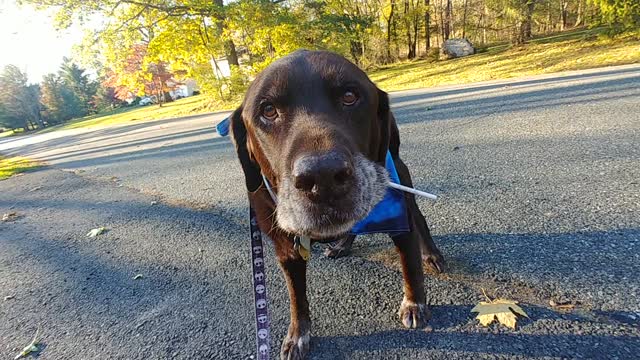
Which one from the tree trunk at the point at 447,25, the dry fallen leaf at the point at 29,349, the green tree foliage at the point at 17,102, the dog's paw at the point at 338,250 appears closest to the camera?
the dry fallen leaf at the point at 29,349

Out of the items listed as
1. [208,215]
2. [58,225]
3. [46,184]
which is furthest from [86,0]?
[208,215]

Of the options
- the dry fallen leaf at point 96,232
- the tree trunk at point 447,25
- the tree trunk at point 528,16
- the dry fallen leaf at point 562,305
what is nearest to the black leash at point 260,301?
the dry fallen leaf at point 562,305

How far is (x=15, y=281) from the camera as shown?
10.2 feet

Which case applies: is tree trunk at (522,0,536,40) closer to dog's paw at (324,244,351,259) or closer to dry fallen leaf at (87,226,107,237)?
dog's paw at (324,244,351,259)

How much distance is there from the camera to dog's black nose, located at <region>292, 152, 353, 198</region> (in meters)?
1.34

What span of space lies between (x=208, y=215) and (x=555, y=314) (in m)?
3.32

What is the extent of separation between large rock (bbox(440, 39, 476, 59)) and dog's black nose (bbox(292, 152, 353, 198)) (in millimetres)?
24761

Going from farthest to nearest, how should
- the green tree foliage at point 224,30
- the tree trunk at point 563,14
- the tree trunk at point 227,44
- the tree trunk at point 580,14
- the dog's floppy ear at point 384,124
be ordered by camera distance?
the tree trunk at point 563,14 → the tree trunk at point 580,14 → the tree trunk at point 227,44 → the green tree foliage at point 224,30 → the dog's floppy ear at point 384,124

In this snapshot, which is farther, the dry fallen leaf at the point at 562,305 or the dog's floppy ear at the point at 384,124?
the dog's floppy ear at the point at 384,124

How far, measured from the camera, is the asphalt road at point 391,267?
70.0 inches

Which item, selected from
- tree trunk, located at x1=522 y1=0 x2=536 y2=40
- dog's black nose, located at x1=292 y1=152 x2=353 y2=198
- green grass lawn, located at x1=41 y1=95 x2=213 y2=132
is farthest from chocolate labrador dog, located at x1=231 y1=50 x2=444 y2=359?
tree trunk, located at x1=522 y1=0 x2=536 y2=40

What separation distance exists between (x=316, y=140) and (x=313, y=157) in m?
0.17

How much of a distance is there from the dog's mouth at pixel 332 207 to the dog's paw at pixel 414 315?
698 mm

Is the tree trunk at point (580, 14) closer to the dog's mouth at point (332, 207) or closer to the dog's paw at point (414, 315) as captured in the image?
the dog's paw at point (414, 315)
